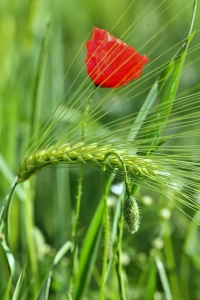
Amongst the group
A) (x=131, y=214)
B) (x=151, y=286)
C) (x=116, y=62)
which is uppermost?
(x=116, y=62)

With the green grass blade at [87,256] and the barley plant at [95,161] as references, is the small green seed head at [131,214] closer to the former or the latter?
the barley plant at [95,161]

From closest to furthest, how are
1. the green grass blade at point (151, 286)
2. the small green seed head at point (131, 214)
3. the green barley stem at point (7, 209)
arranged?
the small green seed head at point (131, 214) < the green barley stem at point (7, 209) < the green grass blade at point (151, 286)

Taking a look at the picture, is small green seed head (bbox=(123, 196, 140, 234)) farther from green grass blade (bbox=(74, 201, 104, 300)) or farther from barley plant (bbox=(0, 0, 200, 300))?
green grass blade (bbox=(74, 201, 104, 300))

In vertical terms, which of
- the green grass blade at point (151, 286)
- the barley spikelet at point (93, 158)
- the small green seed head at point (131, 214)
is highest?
the barley spikelet at point (93, 158)

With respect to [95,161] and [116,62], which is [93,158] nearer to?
[95,161]

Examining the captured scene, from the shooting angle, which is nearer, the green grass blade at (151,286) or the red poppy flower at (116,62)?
the red poppy flower at (116,62)

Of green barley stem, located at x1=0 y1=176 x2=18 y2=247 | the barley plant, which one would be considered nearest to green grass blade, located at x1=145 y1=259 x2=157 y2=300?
the barley plant

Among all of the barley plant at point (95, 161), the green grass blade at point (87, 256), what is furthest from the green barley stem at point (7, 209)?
the green grass blade at point (87, 256)

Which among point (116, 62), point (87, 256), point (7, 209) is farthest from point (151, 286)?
point (116, 62)
